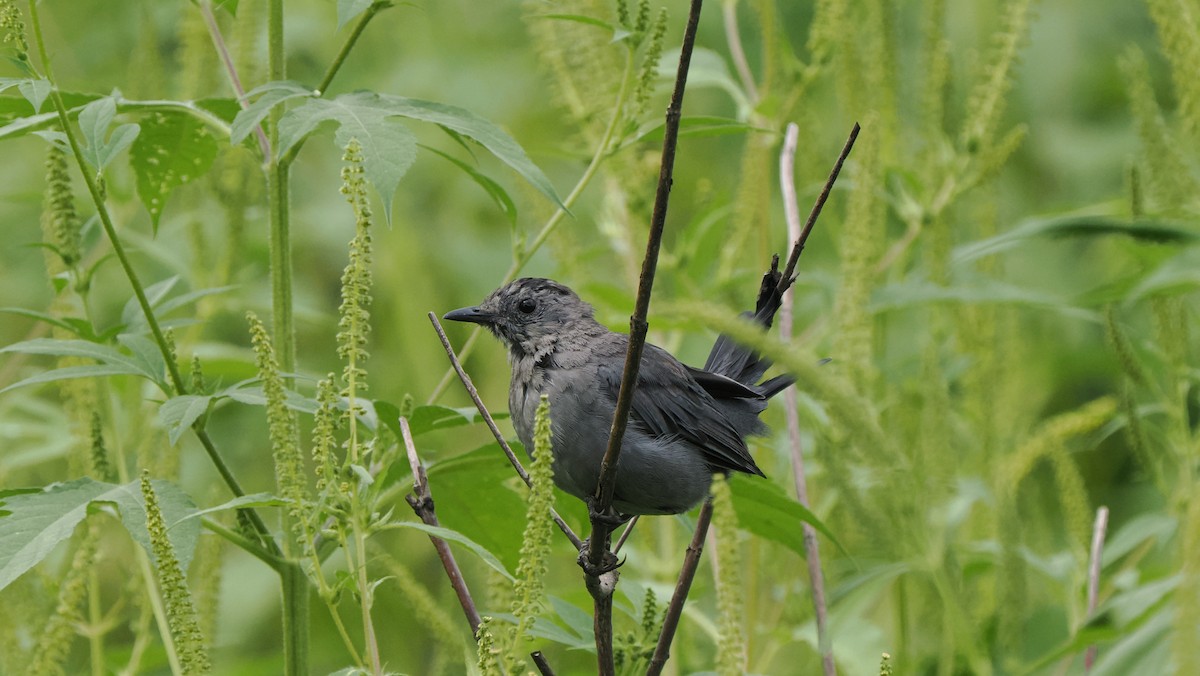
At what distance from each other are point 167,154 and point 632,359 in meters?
1.26

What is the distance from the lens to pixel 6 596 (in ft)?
8.65

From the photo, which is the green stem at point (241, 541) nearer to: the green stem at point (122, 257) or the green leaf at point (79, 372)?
the green stem at point (122, 257)

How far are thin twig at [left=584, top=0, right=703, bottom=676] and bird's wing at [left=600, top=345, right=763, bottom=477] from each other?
0.66m

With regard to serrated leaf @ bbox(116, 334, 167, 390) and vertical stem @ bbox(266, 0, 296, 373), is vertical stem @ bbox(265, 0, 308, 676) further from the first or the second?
serrated leaf @ bbox(116, 334, 167, 390)

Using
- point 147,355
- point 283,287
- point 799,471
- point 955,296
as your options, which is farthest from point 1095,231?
point 147,355

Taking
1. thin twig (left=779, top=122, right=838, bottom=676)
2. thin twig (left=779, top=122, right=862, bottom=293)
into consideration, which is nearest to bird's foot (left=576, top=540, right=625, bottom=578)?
thin twig (left=779, top=122, right=838, bottom=676)

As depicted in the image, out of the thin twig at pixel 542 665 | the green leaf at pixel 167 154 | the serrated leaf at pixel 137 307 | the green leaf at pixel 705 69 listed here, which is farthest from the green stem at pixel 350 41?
the green leaf at pixel 705 69

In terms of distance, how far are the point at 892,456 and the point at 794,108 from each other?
90.0 inches

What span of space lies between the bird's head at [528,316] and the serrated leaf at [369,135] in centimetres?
96

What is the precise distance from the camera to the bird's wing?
288cm

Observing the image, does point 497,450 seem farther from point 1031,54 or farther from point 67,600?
point 1031,54

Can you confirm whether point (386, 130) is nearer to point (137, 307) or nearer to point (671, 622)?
point (137, 307)

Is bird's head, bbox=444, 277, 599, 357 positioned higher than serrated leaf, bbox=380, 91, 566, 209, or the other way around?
serrated leaf, bbox=380, 91, 566, 209

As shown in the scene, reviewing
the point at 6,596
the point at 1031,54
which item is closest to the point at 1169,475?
the point at 1031,54
